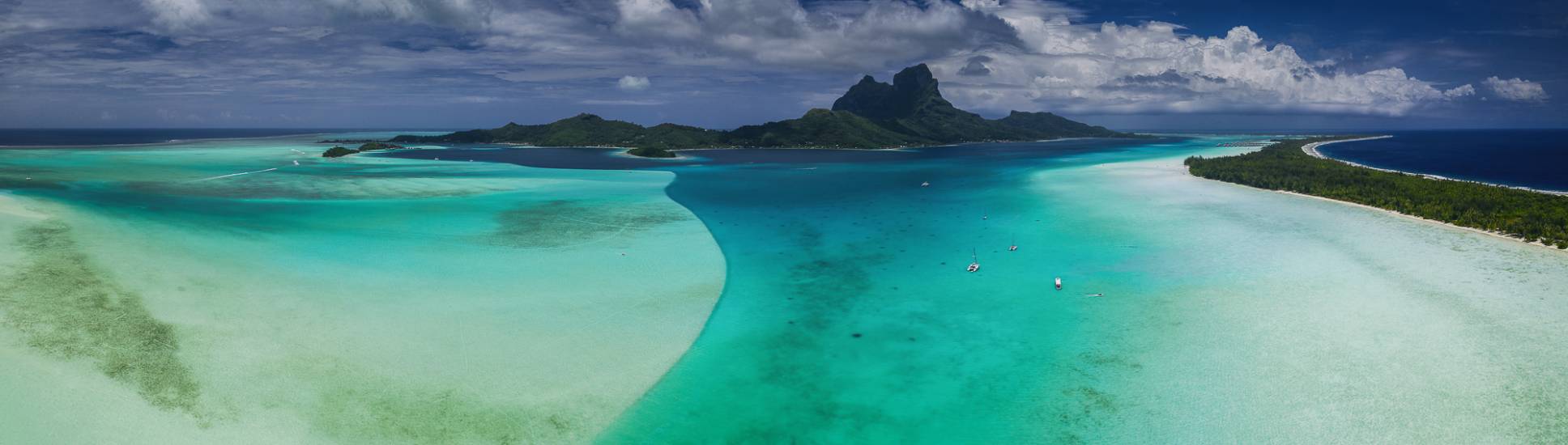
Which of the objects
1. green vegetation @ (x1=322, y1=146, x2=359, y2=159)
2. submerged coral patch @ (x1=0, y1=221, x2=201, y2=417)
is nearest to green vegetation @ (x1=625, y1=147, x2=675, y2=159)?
green vegetation @ (x1=322, y1=146, x2=359, y2=159)

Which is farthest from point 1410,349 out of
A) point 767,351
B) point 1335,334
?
point 767,351

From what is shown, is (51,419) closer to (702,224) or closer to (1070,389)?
(1070,389)

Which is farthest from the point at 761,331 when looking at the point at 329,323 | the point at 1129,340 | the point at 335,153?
the point at 335,153

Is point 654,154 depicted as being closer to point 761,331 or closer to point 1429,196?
point 1429,196

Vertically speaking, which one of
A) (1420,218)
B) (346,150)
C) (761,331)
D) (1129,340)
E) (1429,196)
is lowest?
(761,331)

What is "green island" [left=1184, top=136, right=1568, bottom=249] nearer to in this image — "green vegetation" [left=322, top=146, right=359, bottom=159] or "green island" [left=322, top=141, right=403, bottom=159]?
"green vegetation" [left=322, top=146, right=359, bottom=159]

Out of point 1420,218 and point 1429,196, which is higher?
point 1429,196

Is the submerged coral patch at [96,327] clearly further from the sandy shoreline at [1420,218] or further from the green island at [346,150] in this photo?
the green island at [346,150]

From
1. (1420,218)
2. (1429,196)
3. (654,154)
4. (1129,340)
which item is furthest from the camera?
(654,154)
